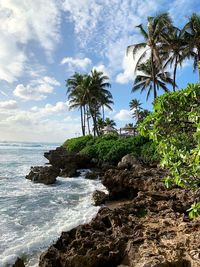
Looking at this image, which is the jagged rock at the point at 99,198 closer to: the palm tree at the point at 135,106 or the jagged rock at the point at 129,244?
the jagged rock at the point at 129,244

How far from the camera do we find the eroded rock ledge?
5.26 m

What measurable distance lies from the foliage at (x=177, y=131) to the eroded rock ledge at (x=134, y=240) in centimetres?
159

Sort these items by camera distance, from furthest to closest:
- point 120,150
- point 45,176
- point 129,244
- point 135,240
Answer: point 120,150, point 45,176, point 135,240, point 129,244

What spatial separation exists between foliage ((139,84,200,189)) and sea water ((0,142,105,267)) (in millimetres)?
4646

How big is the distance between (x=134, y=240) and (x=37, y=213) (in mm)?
6838

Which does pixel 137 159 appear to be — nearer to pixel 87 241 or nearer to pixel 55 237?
pixel 55 237

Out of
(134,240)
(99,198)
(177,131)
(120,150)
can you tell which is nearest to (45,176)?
(120,150)

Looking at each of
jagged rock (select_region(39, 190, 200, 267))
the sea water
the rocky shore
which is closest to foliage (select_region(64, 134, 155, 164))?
the sea water

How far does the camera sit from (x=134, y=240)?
603 cm

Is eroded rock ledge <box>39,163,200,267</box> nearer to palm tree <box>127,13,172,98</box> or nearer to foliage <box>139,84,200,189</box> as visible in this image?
foliage <box>139,84,200,189</box>

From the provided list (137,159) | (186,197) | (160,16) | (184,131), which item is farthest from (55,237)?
(160,16)

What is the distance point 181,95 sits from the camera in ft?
14.2

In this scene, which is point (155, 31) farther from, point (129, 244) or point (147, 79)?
point (129, 244)

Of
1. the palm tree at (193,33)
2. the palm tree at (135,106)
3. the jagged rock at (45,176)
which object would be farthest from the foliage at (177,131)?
the palm tree at (135,106)
